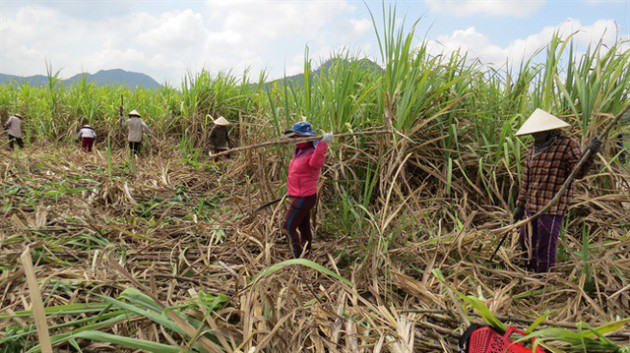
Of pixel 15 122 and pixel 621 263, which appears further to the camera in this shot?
pixel 15 122

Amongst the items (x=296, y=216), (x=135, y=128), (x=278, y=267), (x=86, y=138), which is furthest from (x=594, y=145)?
(x=86, y=138)

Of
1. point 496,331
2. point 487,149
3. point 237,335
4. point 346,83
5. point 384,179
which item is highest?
point 346,83

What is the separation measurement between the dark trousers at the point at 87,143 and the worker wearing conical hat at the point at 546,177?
6844 millimetres

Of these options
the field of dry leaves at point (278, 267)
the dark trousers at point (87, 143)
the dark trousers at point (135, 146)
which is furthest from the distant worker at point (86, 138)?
the field of dry leaves at point (278, 267)

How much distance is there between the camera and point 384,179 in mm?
2689

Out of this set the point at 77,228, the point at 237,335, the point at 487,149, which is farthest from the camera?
the point at 487,149

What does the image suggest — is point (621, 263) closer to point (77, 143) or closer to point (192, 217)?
point (192, 217)

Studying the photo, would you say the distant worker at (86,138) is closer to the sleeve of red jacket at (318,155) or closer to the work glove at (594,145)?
the sleeve of red jacket at (318,155)

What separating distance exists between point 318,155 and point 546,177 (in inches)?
60.3

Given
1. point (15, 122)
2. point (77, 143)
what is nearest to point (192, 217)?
point (77, 143)

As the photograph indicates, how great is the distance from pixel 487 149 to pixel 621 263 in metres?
1.19

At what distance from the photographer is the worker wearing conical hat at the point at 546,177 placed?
2104mm

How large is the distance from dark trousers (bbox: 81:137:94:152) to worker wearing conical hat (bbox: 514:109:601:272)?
6.84 m

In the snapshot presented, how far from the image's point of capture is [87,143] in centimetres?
616
